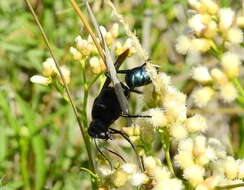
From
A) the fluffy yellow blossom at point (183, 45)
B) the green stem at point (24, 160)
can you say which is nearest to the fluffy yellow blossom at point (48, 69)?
the fluffy yellow blossom at point (183, 45)

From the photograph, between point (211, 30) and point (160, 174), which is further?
point (211, 30)

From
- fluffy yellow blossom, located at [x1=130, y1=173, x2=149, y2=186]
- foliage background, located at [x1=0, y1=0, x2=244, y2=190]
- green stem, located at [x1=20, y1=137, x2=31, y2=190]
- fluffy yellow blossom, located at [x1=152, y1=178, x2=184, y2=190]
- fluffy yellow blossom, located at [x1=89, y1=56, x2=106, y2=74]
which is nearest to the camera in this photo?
fluffy yellow blossom, located at [x1=152, y1=178, x2=184, y2=190]

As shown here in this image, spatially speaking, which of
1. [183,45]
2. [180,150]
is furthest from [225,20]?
[180,150]

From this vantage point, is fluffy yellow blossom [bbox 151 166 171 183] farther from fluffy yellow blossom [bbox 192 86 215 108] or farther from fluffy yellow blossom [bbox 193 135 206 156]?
fluffy yellow blossom [bbox 192 86 215 108]

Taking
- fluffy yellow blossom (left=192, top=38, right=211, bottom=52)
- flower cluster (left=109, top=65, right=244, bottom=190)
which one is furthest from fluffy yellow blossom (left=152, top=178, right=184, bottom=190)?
fluffy yellow blossom (left=192, top=38, right=211, bottom=52)

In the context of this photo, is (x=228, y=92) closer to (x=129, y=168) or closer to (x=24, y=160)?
(x=129, y=168)

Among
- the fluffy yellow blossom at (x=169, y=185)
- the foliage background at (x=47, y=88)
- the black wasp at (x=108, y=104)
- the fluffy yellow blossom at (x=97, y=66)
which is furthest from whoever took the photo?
the foliage background at (x=47, y=88)

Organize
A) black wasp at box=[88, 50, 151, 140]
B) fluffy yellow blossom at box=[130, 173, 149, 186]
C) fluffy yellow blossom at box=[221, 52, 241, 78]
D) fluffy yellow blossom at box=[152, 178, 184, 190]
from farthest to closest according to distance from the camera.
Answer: black wasp at box=[88, 50, 151, 140]
fluffy yellow blossom at box=[221, 52, 241, 78]
fluffy yellow blossom at box=[130, 173, 149, 186]
fluffy yellow blossom at box=[152, 178, 184, 190]

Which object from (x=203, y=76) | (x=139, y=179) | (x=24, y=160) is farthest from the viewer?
(x=24, y=160)

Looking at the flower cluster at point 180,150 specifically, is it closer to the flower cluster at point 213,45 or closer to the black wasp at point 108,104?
the flower cluster at point 213,45
